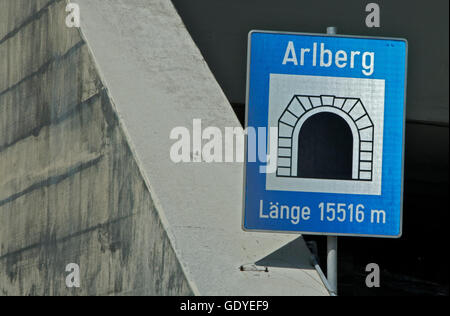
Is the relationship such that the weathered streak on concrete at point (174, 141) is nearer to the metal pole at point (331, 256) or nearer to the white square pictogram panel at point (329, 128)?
the metal pole at point (331, 256)

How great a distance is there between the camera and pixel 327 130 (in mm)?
3461

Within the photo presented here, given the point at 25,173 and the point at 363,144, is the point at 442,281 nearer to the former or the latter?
the point at 25,173

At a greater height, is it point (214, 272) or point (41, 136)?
point (41, 136)

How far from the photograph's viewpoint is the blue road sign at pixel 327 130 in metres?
3.44

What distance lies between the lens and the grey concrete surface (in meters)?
3.91

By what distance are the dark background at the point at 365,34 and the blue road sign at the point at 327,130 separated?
3492 mm

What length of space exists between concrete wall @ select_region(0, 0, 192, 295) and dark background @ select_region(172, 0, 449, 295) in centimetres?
205

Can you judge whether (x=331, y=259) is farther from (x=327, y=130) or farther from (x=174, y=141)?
(x=174, y=141)

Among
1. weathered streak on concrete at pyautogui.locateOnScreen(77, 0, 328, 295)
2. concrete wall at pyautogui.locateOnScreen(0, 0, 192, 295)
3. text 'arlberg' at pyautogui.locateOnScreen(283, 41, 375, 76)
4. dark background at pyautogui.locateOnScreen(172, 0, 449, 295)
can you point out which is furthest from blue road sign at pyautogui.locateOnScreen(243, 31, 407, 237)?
dark background at pyautogui.locateOnScreen(172, 0, 449, 295)

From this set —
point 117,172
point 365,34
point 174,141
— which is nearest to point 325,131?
point 174,141

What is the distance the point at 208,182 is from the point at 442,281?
648 cm

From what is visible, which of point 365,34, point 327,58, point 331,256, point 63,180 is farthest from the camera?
point 365,34
